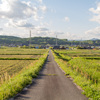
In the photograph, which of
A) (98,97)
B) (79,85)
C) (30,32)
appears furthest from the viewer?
(30,32)

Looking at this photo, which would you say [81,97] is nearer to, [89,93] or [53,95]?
[89,93]

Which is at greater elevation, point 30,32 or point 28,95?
point 30,32

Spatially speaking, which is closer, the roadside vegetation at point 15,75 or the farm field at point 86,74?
the roadside vegetation at point 15,75

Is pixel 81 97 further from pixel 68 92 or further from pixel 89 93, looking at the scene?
pixel 68 92

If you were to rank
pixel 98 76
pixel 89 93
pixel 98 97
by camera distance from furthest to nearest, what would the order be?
pixel 98 76
pixel 89 93
pixel 98 97

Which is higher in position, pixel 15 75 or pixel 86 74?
pixel 86 74

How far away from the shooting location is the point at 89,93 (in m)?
8.80

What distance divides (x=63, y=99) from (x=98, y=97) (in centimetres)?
240

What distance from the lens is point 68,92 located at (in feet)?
31.5

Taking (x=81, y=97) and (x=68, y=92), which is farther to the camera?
(x=68, y=92)

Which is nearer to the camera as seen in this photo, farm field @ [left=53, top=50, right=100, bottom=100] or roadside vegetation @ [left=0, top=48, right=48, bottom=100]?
roadside vegetation @ [left=0, top=48, right=48, bottom=100]

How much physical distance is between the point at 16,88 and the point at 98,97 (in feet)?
20.3

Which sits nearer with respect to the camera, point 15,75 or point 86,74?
point 86,74

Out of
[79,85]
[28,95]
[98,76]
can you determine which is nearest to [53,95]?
[28,95]
